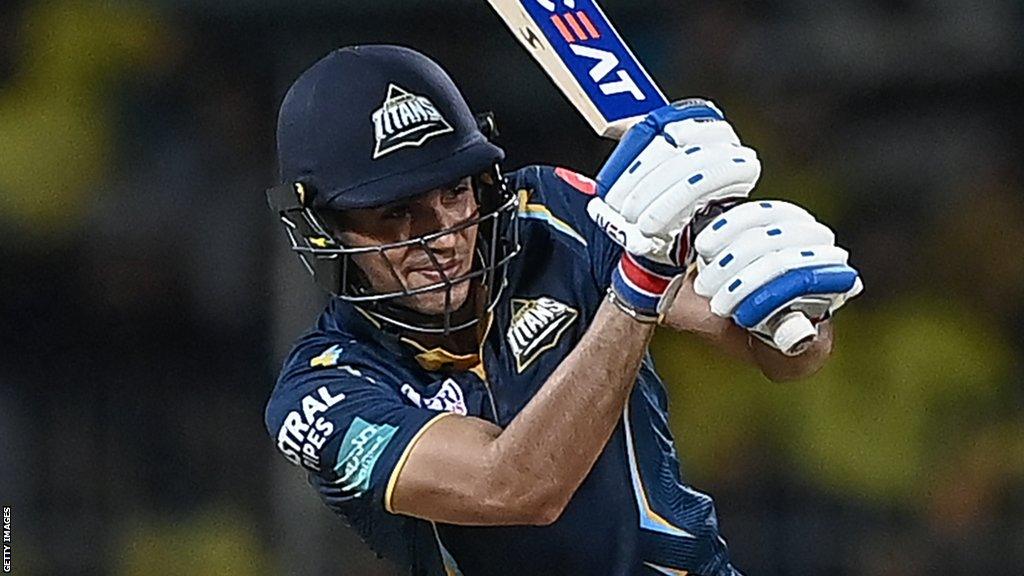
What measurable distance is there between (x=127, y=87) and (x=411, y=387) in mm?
2233

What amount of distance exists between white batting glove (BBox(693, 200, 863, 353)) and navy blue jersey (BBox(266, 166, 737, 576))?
0.47 meters

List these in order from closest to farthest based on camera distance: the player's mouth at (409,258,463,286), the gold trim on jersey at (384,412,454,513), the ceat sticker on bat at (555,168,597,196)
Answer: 1. the gold trim on jersey at (384,412,454,513)
2. the player's mouth at (409,258,463,286)
3. the ceat sticker on bat at (555,168,597,196)

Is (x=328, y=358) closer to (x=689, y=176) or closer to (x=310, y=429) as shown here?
(x=310, y=429)

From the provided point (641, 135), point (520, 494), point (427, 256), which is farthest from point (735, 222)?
point (427, 256)

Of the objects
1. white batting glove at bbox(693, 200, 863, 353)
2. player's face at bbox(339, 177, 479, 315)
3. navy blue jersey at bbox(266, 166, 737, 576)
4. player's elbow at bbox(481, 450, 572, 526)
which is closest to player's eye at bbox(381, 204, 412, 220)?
player's face at bbox(339, 177, 479, 315)

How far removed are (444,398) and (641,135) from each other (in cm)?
55

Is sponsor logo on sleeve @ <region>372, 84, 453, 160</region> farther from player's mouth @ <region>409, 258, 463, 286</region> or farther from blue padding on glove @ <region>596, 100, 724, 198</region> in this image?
blue padding on glove @ <region>596, 100, 724, 198</region>

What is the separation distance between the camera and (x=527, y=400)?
2.34 meters

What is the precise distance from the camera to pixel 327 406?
7.37ft

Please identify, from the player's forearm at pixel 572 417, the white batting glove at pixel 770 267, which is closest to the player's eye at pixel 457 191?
the player's forearm at pixel 572 417

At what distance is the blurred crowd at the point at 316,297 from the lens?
4.11 m

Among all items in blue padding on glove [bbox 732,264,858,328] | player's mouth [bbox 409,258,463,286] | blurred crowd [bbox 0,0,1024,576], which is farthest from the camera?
blurred crowd [bbox 0,0,1024,576]

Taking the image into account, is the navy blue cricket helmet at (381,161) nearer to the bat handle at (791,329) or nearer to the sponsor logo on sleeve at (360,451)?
the sponsor logo on sleeve at (360,451)

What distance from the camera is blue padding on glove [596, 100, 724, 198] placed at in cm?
192
